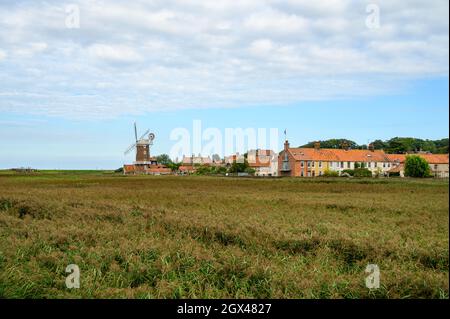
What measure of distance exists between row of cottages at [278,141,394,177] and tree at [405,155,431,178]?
135ft

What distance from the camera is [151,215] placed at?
15.9 m

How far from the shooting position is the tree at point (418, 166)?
3497cm

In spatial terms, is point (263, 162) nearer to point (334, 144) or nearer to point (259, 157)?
point (259, 157)

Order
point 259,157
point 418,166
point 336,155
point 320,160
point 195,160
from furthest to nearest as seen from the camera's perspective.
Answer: point 195,160 < point 259,157 < point 336,155 < point 320,160 < point 418,166

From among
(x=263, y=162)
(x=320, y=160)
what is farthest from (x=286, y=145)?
(x=263, y=162)

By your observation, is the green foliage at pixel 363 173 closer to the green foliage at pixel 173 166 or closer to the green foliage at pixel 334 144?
the green foliage at pixel 334 144

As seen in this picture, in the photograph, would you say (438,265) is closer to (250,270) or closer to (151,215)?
(250,270)

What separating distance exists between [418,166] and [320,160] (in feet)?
160

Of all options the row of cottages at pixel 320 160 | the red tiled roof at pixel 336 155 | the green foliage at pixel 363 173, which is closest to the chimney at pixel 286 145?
the row of cottages at pixel 320 160

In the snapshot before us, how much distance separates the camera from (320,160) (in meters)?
84.9

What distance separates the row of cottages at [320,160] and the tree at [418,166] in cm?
4127

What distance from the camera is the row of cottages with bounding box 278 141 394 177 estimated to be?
8306 centimetres

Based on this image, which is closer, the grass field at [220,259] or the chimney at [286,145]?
the grass field at [220,259]

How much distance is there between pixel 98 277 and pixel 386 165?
241 feet
